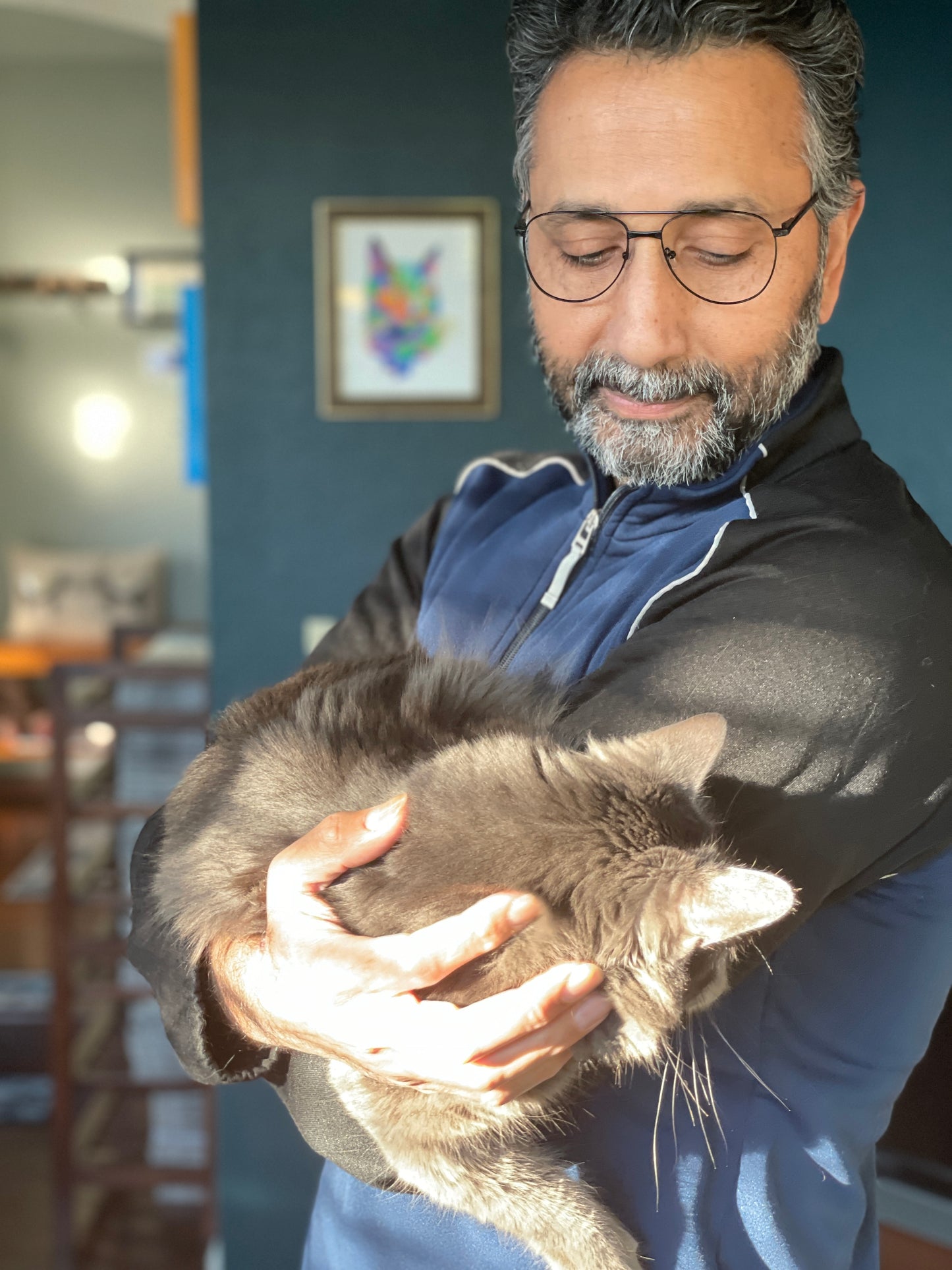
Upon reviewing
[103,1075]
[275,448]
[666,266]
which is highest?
[666,266]

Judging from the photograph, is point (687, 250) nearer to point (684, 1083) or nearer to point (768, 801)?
point (768, 801)

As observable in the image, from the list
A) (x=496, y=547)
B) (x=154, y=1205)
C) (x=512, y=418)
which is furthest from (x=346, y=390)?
(x=154, y=1205)

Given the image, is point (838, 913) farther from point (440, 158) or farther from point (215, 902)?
point (440, 158)

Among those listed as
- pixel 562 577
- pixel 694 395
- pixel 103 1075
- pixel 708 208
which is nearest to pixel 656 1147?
pixel 562 577

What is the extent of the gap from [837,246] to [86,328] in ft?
21.7

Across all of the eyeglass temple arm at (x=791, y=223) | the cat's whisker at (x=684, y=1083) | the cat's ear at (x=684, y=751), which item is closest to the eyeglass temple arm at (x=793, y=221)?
the eyeglass temple arm at (x=791, y=223)

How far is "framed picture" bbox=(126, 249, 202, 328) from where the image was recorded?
6.40 metres

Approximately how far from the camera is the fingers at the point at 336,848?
69cm

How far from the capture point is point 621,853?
0.67m

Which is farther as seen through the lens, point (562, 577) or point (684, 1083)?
point (562, 577)

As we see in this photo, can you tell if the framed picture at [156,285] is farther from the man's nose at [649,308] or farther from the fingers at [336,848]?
the fingers at [336,848]

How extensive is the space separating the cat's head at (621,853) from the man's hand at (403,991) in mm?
22

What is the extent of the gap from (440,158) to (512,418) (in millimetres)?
455

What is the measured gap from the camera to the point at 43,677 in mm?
6387
